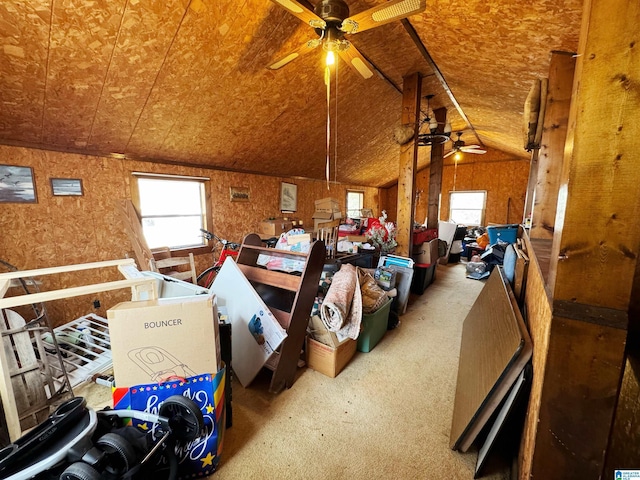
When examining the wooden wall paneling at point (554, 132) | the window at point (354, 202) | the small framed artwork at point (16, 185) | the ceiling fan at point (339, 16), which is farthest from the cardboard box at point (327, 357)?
the window at point (354, 202)

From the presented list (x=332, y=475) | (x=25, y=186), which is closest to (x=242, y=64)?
(x=25, y=186)

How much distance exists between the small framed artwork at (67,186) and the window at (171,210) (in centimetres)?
59

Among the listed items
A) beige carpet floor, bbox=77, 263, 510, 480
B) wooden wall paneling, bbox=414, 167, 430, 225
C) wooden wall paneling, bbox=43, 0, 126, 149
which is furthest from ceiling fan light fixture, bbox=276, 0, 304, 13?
wooden wall paneling, bbox=414, 167, 430, 225

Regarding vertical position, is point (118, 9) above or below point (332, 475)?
above

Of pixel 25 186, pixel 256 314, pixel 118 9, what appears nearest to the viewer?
pixel 118 9

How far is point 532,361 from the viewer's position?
43.2 inches

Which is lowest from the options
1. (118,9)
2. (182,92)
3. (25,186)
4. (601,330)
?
(601,330)

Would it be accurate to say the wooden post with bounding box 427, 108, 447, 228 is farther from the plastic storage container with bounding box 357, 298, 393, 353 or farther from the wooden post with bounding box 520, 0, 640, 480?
the wooden post with bounding box 520, 0, 640, 480

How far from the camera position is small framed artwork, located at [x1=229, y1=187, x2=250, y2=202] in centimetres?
425

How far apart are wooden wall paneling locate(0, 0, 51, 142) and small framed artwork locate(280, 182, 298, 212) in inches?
134

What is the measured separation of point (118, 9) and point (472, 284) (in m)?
5.47

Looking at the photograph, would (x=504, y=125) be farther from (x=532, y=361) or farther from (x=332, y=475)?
(x=332, y=475)

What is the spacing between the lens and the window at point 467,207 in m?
8.09

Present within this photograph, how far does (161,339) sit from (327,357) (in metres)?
1.24
